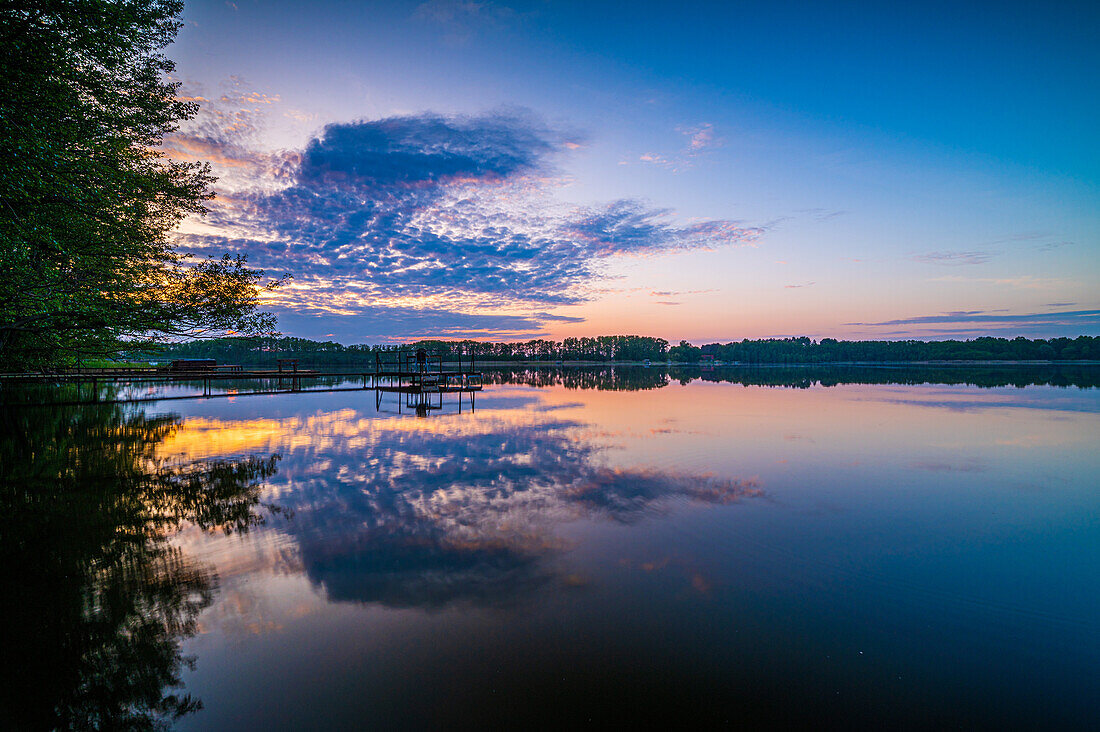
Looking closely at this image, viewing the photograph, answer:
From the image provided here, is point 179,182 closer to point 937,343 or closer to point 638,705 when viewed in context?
point 638,705

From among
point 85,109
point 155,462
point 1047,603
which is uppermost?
point 85,109

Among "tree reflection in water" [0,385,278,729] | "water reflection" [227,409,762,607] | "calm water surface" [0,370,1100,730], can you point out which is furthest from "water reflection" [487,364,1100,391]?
"tree reflection in water" [0,385,278,729]

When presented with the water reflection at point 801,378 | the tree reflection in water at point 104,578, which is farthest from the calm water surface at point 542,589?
the water reflection at point 801,378

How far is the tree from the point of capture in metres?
8.22

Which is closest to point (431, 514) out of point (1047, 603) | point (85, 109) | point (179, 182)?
point (1047, 603)

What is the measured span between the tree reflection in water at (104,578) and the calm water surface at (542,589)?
3 centimetres

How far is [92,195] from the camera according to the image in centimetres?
1011

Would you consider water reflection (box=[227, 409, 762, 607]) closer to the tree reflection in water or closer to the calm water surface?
the calm water surface

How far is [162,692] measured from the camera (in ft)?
12.7

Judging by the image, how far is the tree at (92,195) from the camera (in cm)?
822

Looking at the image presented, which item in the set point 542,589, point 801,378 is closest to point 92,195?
point 542,589

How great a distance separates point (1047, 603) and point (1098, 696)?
2.03 metres

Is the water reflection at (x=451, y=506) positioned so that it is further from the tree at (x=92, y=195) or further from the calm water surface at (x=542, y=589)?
the tree at (x=92, y=195)

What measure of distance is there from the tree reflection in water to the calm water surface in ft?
0.10
